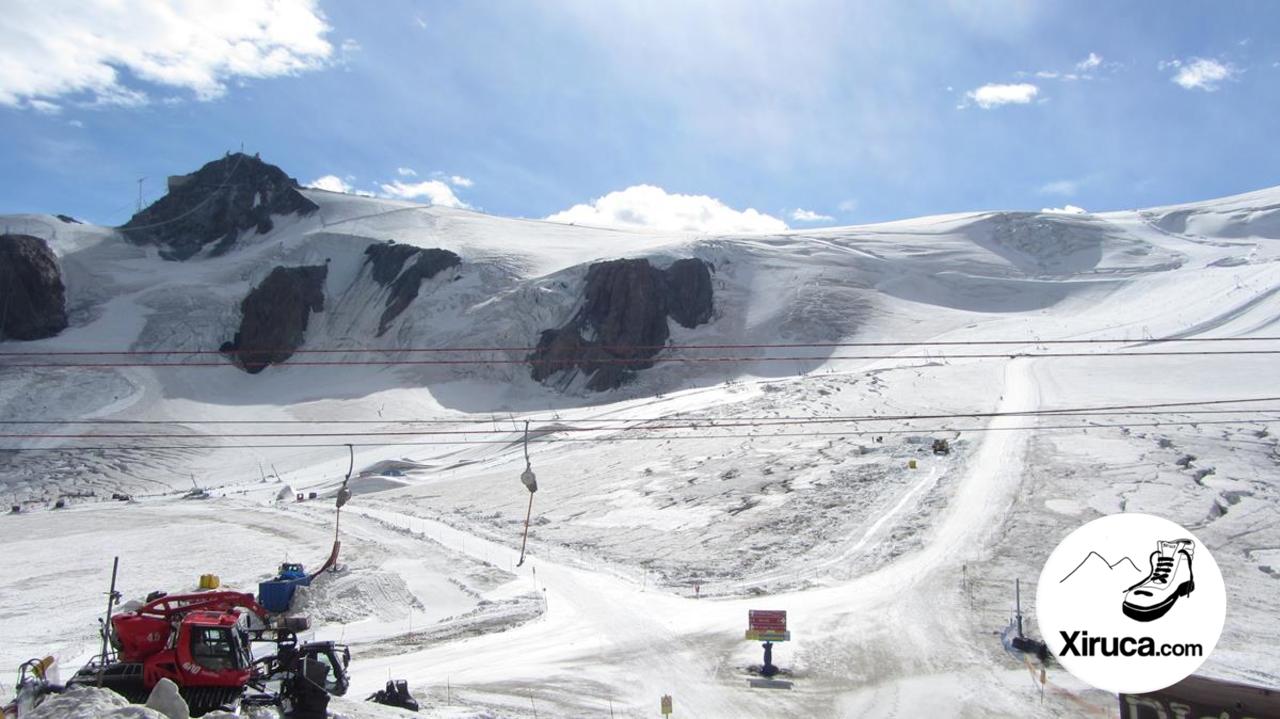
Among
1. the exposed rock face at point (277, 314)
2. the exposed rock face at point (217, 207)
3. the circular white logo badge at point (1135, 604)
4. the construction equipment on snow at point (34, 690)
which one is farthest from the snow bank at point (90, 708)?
the exposed rock face at point (217, 207)

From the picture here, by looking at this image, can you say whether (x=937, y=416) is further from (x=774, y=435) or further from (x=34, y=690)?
(x=34, y=690)

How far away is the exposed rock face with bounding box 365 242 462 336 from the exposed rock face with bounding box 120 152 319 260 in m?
27.9

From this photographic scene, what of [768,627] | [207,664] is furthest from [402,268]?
[207,664]

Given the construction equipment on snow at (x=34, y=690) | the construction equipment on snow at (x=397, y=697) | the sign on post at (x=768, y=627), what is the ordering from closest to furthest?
1. the construction equipment on snow at (x=34, y=690)
2. the construction equipment on snow at (x=397, y=697)
3. the sign on post at (x=768, y=627)

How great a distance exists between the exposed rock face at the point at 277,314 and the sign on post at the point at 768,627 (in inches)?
3127

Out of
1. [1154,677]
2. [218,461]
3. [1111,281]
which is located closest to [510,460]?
[218,461]

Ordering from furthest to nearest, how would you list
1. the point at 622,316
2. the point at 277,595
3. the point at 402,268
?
the point at 402,268
the point at 622,316
the point at 277,595

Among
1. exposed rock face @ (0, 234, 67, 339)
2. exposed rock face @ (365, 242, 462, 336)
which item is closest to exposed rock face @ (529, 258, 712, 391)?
exposed rock face @ (365, 242, 462, 336)

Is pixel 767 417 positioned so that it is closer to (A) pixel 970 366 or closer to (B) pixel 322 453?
(A) pixel 970 366

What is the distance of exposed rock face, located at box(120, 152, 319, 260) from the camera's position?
114875 millimetres

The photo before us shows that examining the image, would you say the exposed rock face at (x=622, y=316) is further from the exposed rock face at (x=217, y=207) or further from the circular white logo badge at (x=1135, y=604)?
the circular white logo badge at (x=1135, y=604)

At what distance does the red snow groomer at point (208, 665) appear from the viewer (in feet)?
36.5

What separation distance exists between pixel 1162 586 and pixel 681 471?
33.7 m

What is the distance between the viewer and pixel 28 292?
280ft
